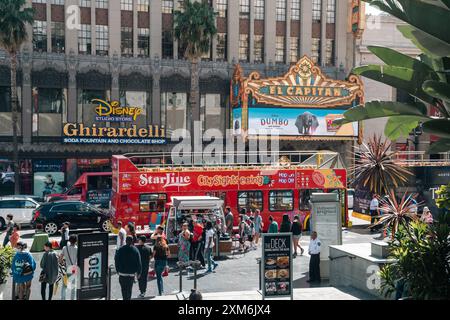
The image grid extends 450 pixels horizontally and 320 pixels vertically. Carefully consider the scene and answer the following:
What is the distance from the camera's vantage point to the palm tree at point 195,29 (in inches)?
1729

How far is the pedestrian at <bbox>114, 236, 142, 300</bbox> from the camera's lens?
45.4ft

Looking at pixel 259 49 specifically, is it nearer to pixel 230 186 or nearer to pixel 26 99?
pixel 26 99

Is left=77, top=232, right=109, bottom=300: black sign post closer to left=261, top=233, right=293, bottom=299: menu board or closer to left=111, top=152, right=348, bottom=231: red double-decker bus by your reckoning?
left=261, top=233, right=293, bottom=299: menu board

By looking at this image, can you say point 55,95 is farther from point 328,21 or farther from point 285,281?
point 285,281

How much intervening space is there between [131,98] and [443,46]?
131 ft

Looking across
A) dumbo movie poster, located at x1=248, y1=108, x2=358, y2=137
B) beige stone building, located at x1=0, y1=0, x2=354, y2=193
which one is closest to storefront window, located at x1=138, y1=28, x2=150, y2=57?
beige stone building, located at x1=0, y1=0, x2=354, y2=193

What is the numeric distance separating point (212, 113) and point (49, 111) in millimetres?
13817

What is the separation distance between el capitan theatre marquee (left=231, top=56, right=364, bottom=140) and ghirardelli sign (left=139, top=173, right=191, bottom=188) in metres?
18.5

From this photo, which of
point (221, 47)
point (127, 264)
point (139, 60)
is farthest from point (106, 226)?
point (221, 47)

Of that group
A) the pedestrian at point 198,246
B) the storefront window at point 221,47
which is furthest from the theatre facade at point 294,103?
the pedestrian at point 198,246

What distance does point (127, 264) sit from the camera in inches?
546

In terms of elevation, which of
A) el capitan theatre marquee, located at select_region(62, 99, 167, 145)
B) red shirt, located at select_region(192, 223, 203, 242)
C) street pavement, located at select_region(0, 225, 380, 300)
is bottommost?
street pavement, located at select_region(0, 225, 380, 300)

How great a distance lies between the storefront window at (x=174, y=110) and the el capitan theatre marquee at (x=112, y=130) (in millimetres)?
1894

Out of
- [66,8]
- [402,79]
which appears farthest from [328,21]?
[402,79]
